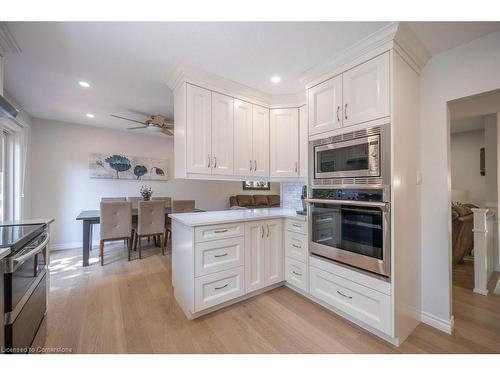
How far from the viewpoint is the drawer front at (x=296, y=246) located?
2.17 meters

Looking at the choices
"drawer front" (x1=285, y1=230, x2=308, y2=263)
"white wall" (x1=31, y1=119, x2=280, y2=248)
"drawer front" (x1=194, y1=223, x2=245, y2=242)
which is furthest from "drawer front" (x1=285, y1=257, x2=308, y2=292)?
"white wall" (x1=31, y1=119, x2=280, y2=248)

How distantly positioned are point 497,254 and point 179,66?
185 inches

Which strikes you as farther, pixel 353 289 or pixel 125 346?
pixel 353 289

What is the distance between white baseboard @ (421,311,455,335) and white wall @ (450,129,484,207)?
4249 millimetres

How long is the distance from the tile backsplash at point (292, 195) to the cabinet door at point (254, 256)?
0.88 metres

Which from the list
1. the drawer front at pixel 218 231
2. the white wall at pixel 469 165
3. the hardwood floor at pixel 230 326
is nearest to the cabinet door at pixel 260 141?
the drawer front at pixel 218 231

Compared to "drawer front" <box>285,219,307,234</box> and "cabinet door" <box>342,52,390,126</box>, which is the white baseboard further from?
"cabinet door" <box>342,52,390,126</box>

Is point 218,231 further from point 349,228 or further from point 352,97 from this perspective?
point 352,97

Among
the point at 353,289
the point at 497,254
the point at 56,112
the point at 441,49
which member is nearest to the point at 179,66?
the point at 441,49

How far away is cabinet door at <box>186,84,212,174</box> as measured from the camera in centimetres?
209

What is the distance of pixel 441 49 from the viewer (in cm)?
170

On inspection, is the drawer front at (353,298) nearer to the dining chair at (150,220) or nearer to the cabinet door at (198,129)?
the cabinet door at (198,129)

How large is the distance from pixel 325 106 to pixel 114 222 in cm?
345
